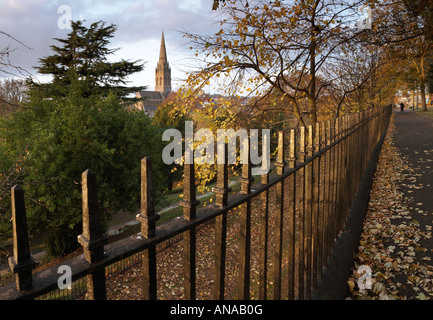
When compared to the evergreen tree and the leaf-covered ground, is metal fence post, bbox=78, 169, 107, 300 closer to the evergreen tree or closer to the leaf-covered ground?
the leaf-covered ground

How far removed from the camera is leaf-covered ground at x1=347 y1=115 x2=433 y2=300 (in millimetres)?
3252

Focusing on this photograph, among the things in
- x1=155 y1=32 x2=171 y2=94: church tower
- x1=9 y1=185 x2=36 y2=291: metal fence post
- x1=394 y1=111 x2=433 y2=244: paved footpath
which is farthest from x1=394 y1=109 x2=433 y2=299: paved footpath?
x1=155 y1=32 x2=171 y2=94: church tower

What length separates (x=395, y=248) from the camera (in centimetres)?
410

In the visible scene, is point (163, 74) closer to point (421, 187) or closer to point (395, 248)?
point (421, 187)

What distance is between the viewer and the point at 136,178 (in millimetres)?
17875

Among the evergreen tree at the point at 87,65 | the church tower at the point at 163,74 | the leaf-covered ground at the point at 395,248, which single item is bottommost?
the leaf-covered ground at the point at 395,248

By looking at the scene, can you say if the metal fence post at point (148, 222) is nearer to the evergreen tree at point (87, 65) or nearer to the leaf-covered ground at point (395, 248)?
the leaf-covered ground at point (395, 248)

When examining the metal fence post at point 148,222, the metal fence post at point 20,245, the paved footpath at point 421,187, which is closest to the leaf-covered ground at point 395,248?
the paved footpath at point 421,187

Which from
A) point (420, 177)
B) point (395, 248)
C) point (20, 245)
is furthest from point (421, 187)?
point (20, 245)

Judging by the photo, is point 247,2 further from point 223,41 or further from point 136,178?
point 136,178

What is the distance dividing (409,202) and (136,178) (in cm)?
1479

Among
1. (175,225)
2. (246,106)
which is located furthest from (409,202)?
(175,225)

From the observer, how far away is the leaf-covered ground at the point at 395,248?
3.25m

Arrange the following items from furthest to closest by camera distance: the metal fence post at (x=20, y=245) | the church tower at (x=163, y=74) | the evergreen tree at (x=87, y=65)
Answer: the church tower at (x=163, y=74)
the evergreen tree at (x=87, y=65)
the metal fence post at (x=20, y=245)
